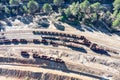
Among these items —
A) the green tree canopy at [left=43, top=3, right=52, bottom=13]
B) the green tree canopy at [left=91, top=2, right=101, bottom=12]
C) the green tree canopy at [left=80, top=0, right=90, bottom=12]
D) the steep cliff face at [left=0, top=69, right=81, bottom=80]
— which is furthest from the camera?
the green tree canopy at [left=91, top=2, right=101, bottom=12]

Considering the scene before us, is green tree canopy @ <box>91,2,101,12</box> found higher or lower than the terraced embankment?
higher

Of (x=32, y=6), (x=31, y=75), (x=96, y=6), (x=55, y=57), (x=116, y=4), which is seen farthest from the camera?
(x=116, y=4)

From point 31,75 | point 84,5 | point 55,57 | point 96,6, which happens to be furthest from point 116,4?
point 31,75

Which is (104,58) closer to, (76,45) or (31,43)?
(76,45)

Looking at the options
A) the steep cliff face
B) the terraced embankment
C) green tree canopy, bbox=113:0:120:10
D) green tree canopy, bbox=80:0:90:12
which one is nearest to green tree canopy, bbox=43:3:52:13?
the terraced embankment

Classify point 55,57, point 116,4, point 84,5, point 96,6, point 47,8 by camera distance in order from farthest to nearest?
point 116,4, point 47,8, point 96,6, point 84,5, point 55,57

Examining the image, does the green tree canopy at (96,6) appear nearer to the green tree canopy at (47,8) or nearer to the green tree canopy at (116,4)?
the green tree canopy at (116,4)

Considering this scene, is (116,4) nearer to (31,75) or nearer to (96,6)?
(96,6)

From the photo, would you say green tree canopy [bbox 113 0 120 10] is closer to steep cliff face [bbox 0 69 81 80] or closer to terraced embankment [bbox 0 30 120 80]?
terraced embankment [bbox 0 30 120 80]

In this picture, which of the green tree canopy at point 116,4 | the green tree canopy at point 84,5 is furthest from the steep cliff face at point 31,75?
the green tree canopy at point 116,4

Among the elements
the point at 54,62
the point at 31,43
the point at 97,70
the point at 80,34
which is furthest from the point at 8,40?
the point at 97,70

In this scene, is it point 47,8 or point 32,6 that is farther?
point 32,6
